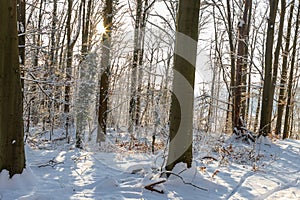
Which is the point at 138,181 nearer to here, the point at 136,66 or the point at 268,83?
the point at 268,83

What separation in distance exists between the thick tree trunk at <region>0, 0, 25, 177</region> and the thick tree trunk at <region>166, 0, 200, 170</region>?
2.22m

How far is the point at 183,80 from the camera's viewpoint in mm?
4574

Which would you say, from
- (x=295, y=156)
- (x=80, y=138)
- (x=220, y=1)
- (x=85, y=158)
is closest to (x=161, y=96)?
(x=85, y=158)

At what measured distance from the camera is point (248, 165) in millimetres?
6672

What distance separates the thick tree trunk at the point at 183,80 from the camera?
460 cm

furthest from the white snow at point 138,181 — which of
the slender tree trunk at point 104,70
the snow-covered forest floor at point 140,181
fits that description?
the slender tree trunk at point 104,70

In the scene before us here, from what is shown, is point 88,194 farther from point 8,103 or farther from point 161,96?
point 161,96

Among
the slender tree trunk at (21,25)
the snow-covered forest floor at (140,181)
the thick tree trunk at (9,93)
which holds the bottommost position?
the snow-covered forest floor at (140,181)

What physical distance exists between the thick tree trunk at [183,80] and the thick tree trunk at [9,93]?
2.22 meters

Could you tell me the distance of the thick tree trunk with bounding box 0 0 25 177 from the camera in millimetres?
3982

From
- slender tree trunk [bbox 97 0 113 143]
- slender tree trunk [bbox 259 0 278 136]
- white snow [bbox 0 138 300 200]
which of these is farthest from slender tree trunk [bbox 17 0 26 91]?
slender tree trunk [bbox 259 0 278 136]

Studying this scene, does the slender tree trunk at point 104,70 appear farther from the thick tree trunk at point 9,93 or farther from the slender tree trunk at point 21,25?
the thick tree trunk at point 9,93

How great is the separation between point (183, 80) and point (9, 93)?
244cm

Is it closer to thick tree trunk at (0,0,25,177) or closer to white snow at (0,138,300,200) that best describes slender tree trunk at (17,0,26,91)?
white snow at (0,138,300,200)
